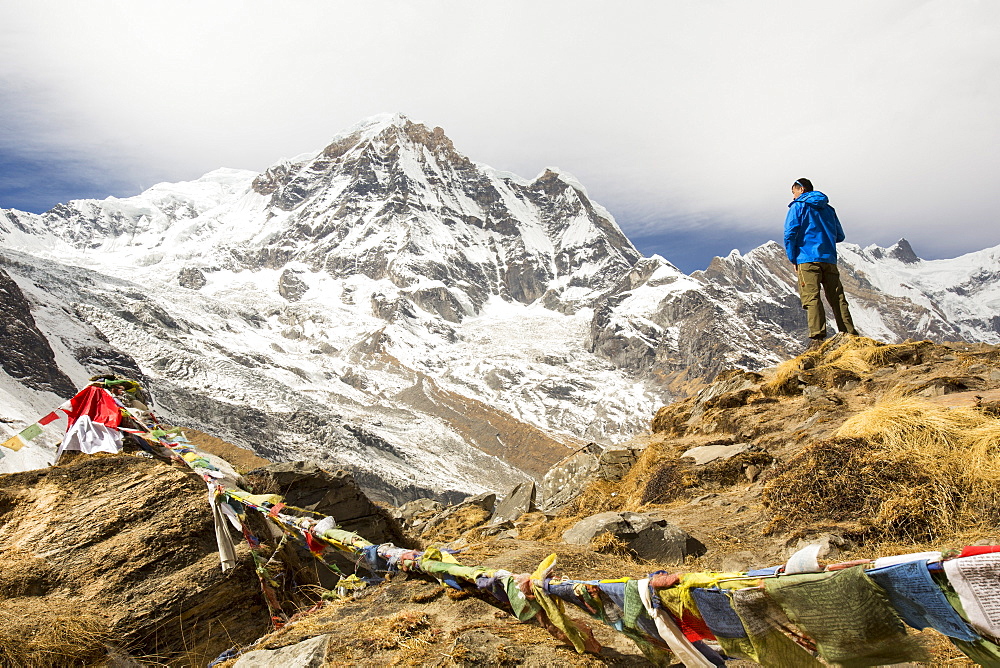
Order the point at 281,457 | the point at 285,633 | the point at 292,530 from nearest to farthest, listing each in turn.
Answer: the point at 285,633, the point at 292,530, the point at 281,457

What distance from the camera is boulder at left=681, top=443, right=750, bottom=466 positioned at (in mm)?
7551

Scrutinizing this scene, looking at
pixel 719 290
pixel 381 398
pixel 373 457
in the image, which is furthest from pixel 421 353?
pixel 719 290

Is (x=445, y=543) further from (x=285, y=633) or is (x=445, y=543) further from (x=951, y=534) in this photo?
(x=951, y=534)

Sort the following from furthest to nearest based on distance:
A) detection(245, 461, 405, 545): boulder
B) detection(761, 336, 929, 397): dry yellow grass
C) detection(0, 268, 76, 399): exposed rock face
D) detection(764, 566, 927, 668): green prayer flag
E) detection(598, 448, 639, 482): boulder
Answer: detection(0, 268, 76, 399): exposed rock face, detection(598, 448, 639, 482): boulder, detection(761, 336, 929, 397): dry yellow grass, detection(245, 461, 405, 545): boulder, detection(764, 566, 927, 668): green prayer flag

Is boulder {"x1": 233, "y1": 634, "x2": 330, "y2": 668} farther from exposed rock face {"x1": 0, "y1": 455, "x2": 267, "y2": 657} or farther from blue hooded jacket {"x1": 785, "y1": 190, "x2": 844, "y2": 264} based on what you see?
blue hooded jacket {"x1": 785, "y1": 190, "x2": 844, "y2": 264}

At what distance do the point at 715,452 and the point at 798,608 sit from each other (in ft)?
21.7

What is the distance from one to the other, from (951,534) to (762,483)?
111 inches

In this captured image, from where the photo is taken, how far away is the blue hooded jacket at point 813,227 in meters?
9.30

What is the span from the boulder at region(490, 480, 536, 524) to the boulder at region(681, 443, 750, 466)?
12.7 ft

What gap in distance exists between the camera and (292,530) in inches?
Answer: 177

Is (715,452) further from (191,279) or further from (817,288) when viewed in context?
(191,279)

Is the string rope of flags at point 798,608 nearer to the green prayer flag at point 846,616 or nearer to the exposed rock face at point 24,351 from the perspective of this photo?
the green prayer flag at point 846,616

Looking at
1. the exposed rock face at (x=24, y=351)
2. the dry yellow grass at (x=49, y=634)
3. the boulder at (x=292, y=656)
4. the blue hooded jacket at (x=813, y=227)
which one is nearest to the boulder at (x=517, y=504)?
the blue hooded jacket at (x=813, y=227)

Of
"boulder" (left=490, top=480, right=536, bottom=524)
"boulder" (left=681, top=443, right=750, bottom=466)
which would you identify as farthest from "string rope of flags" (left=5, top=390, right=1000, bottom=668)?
"boulder" (left=490, top=480, right=536, bottom=524)
